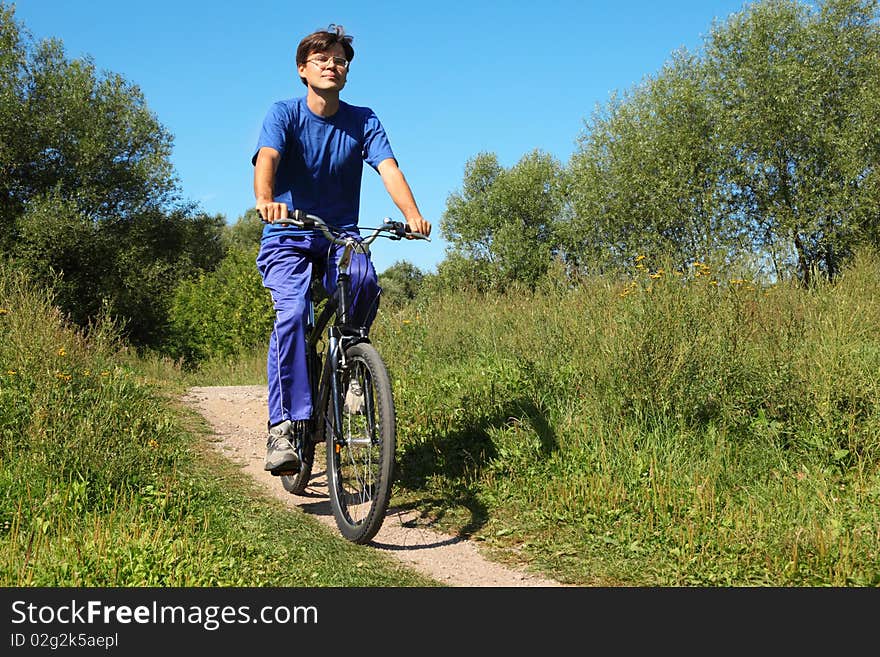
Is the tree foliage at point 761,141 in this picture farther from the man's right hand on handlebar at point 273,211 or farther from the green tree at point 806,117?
the man's right hand on handlebar at point 273,211

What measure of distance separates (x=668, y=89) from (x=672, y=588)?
24222 millimetres

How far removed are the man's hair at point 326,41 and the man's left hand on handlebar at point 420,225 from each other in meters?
1.17

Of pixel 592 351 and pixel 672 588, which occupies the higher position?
pixel 592 351

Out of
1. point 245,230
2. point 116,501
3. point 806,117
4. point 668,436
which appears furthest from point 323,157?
point 245,230

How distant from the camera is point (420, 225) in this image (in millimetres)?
4371

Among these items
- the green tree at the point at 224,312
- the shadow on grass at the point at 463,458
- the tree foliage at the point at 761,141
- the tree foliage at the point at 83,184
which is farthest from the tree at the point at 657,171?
the shadow on grass at the point at 463,458

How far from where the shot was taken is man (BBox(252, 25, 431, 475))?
4465 mm

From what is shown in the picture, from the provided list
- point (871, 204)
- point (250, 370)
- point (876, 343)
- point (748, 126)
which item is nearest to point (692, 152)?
point (748, 126)

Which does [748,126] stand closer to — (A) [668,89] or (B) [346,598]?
(A) [668,89]

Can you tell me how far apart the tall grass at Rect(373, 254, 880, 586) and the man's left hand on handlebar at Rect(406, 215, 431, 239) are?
1802 mm

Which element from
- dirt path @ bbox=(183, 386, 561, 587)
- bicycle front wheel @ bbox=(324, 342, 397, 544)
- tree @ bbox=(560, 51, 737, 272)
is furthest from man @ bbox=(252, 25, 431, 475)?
tree @ bbox=(560, 51, 737, 272)

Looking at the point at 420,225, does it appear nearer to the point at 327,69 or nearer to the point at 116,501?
the point at 327,69

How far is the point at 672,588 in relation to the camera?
11.2 feet

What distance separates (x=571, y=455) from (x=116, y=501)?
2.88m
